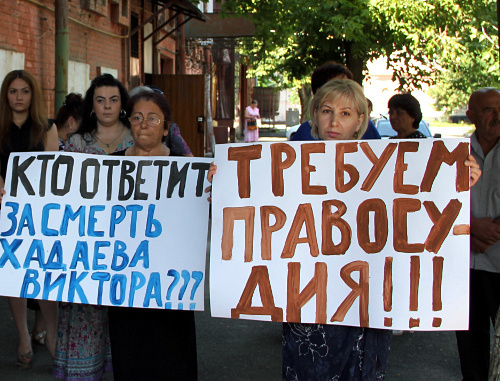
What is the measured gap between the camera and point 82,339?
11.5ft

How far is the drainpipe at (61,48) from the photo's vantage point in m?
7.26

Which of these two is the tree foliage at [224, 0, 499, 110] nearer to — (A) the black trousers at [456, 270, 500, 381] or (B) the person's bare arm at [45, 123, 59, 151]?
(B) the person's bare arm at [45, 123, 59, 151]

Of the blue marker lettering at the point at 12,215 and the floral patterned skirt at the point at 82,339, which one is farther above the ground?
the blue marker lettering at the point at 12,215

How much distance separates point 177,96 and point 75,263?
11526 mm

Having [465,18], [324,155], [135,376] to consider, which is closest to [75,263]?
[135,376]

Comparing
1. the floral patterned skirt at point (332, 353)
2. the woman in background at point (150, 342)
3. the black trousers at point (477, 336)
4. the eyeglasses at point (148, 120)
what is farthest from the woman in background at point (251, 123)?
the floral patterned skirt at point (332, 353)

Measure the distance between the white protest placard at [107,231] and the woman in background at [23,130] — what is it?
3.19 ft

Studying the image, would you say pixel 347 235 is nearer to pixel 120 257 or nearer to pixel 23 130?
pixel 120 257

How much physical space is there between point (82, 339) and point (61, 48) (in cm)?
456

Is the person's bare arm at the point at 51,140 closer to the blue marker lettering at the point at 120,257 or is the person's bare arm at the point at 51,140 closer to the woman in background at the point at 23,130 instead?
the woman in background at the point at 23,130

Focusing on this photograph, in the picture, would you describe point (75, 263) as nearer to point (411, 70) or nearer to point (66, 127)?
point (66, 127)

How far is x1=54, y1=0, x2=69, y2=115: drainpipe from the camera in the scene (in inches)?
286

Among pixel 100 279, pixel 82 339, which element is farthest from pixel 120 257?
pixel 82 339

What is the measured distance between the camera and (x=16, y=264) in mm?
3184
